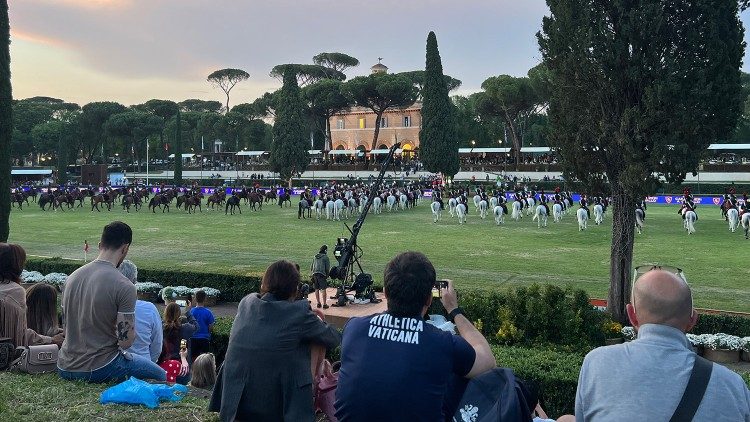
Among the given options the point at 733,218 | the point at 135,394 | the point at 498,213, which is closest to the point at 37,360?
the point at 135,394

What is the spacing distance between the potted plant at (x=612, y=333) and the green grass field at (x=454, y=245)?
2997 millimetres

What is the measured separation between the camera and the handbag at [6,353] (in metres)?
5.91

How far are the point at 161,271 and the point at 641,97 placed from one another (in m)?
12.4

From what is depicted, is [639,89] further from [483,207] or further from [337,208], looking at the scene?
[337,208]

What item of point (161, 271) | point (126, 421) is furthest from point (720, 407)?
point (161, 271)

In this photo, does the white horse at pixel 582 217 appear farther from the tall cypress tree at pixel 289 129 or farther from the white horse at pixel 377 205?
the tall cypress tree at pixel 289 129

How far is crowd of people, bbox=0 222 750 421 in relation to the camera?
9.33 feet

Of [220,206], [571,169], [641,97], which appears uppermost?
[641,97]

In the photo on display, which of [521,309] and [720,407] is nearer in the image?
[720,407]

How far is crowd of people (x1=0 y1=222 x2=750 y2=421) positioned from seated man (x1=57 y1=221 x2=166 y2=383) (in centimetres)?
1

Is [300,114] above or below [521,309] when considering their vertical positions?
above

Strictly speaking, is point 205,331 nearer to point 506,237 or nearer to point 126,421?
point 126,421

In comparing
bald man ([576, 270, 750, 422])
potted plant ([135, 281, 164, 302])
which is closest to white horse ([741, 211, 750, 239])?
potted plant ([135, 281, 164, 302])

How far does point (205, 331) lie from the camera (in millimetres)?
9172
